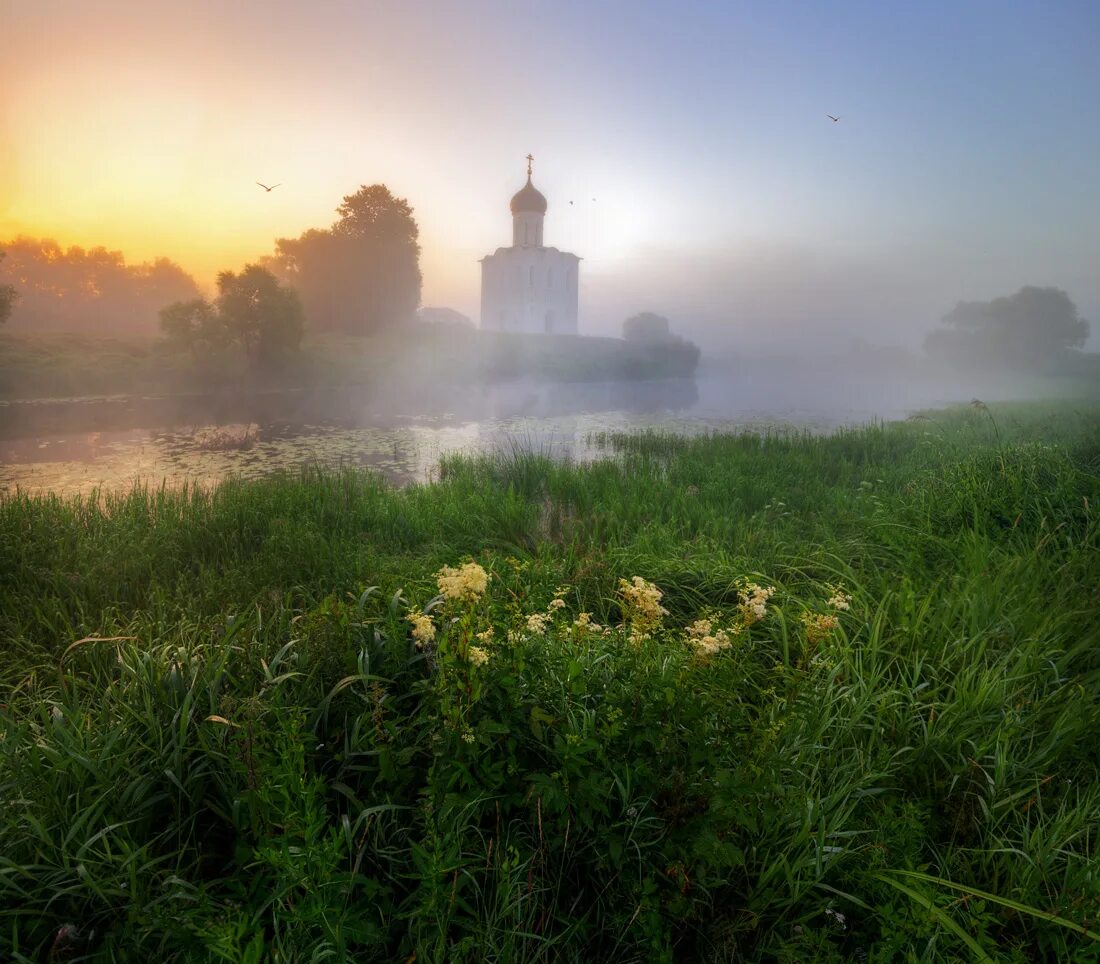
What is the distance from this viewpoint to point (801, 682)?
7.10 ft

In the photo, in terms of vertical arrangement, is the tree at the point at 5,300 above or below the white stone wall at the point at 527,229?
below

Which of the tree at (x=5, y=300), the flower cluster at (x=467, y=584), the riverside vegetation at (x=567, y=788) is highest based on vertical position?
the tree at (x=5, y=300)

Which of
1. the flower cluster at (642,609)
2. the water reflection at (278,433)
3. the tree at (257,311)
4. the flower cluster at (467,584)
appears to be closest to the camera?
the flower cluster at (467,584)

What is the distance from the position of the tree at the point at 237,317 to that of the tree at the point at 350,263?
14.4 m

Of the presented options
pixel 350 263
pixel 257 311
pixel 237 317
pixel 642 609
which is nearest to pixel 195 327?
pixel 237 317

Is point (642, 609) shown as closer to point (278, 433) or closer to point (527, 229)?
point (278, 433)

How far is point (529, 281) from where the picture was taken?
2432 inches

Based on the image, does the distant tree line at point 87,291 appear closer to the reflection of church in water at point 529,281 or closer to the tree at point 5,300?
the tree at point 5,300

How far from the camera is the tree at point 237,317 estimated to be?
2614 cm

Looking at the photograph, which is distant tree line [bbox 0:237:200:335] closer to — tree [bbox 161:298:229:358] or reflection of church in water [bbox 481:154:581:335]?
tree [bbox 161:298:229:358]

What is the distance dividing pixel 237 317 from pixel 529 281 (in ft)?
130

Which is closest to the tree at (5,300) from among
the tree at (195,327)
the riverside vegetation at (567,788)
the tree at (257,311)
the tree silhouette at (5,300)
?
the tree silhouette at (5,300)

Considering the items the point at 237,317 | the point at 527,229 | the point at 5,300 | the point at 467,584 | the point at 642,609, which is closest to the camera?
the point at 467,584

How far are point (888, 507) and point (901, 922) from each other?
4824 mm
